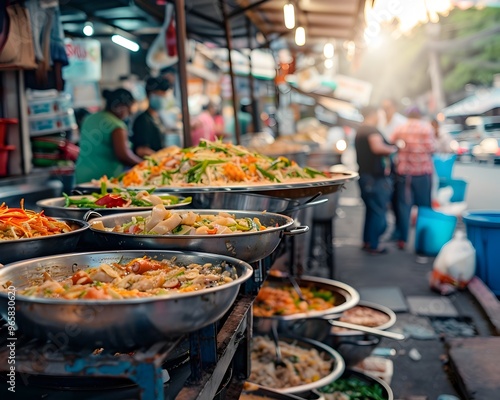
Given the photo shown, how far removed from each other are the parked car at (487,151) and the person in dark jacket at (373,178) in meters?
14.5

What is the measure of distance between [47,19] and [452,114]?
29.2 meters

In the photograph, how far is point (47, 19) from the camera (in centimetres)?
564

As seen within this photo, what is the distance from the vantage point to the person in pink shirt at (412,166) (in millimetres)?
9477

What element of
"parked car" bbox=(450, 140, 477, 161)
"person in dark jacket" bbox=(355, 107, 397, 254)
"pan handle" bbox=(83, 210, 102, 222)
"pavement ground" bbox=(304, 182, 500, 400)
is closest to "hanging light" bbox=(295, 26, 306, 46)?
"person in dark jacket" bbox=(355, 107, 397, 254)

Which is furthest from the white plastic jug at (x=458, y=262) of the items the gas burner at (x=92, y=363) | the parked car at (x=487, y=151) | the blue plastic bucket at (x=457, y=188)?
the parked car at (x=487, y=151)

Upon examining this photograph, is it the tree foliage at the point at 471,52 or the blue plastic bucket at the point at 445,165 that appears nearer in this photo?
the blue plastic bucket at the point at 445,165

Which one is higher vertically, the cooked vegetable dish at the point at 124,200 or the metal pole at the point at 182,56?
the metal pole at the point at 182,56

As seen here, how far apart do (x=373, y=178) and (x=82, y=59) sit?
4.90 metres

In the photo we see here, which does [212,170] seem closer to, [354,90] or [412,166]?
[412,166]

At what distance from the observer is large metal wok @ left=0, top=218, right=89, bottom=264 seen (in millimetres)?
1938

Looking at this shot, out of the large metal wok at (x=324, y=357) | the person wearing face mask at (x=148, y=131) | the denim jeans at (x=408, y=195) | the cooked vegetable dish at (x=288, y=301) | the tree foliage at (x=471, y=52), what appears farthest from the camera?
the tree foliage at (x=471, y=52)

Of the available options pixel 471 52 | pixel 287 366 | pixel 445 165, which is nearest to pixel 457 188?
pixel 445 165

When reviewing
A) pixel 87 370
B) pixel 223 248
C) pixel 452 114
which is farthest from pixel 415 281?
pixel 452 114

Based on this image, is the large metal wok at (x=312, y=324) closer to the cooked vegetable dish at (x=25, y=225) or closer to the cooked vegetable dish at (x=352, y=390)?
the cooked vegetable dish at (x=352, y=390)
